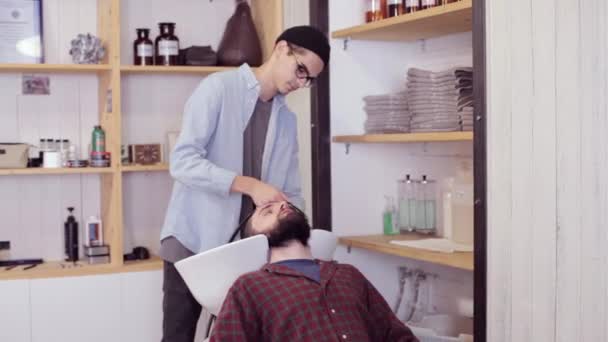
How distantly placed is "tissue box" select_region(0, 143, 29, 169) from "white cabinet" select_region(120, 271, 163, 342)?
0.66m

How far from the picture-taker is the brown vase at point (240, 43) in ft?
12.8

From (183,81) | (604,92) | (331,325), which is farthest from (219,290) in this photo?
(183,81)

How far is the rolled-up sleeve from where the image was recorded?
2.60 meters

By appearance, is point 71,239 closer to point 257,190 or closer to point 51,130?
point 51,130

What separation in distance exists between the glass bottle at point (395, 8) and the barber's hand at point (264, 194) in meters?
1.09

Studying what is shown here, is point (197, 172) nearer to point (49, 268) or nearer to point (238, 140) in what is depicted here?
point (238, 140)

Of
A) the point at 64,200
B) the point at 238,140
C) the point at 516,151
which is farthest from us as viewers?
the point at 64,200

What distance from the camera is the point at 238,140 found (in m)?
2.78

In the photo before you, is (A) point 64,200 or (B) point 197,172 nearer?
(B) point 197,172

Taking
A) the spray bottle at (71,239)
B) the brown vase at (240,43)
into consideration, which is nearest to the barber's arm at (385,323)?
the brown vase at (240,43)

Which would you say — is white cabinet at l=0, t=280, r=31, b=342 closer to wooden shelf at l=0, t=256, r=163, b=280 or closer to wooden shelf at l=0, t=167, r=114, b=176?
wooden shelf at l=0, t=256, r=163, b=280

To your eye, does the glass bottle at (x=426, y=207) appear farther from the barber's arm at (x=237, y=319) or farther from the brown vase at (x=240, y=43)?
the barber's arm at (x=237, y=319)

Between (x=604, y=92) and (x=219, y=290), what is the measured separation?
115cm

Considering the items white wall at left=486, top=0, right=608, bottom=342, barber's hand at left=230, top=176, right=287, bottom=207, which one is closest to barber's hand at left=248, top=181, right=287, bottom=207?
barber's hand at left=230, top=176, right=287, bottom=207
